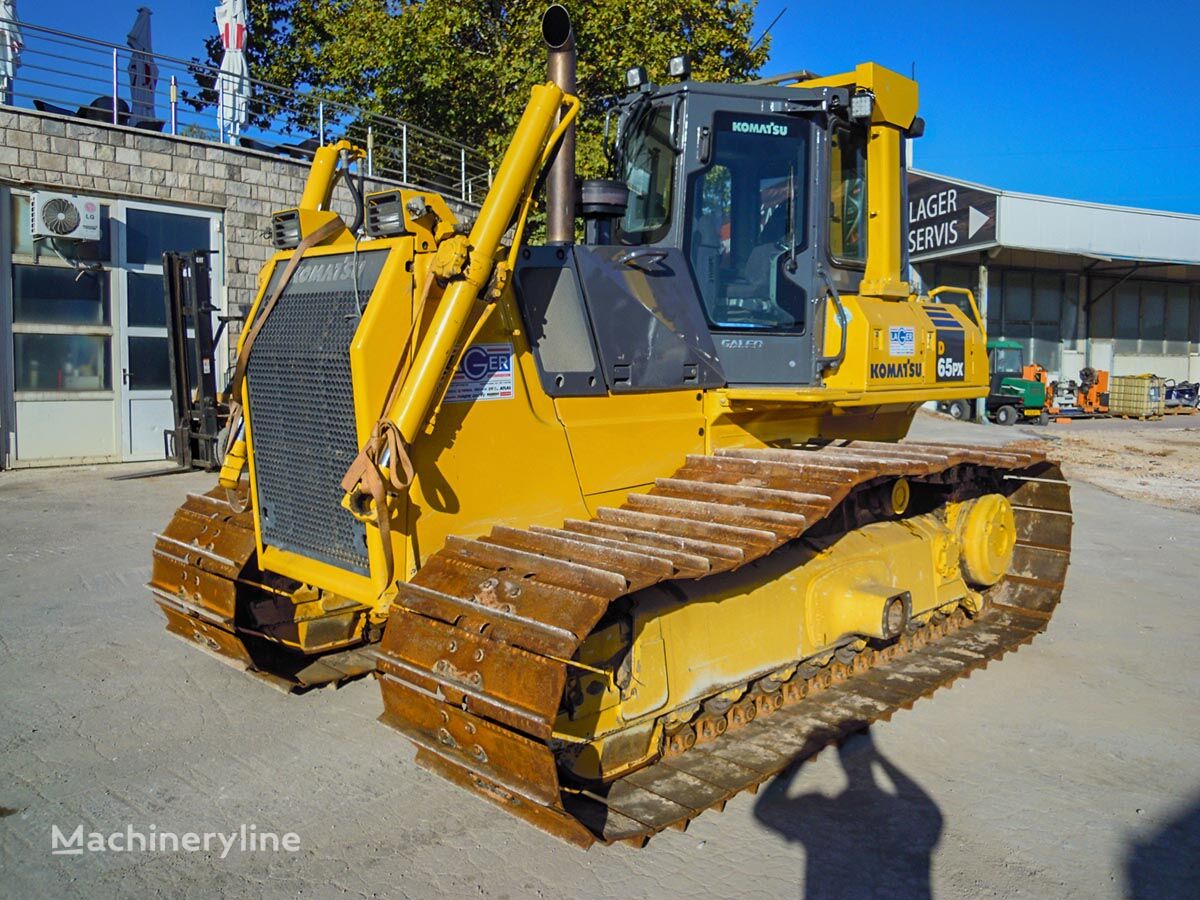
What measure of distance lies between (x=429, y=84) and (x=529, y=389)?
49.1 ft

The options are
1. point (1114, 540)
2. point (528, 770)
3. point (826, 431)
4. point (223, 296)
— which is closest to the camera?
point (528, 770)

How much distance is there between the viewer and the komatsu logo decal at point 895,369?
547cm

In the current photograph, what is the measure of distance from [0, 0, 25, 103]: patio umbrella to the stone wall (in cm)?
74

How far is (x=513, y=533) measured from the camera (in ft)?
13.4

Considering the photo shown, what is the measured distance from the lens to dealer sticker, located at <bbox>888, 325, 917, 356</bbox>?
5625 mm

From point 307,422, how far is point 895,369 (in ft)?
10.6

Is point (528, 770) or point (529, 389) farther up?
point (529, 389)

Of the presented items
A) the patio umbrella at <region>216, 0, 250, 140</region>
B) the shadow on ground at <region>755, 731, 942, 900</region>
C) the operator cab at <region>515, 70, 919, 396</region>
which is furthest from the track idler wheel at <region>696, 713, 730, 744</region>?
the patio umbrella at <region>216, 0, 250, 140</region>

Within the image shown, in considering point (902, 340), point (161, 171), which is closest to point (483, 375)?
point (902, 340)

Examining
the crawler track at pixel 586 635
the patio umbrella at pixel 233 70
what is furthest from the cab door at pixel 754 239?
the patio umbrella at pixel 233 70

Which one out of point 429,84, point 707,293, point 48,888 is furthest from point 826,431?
point 429,84

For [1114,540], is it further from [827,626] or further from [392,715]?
[392,715]
